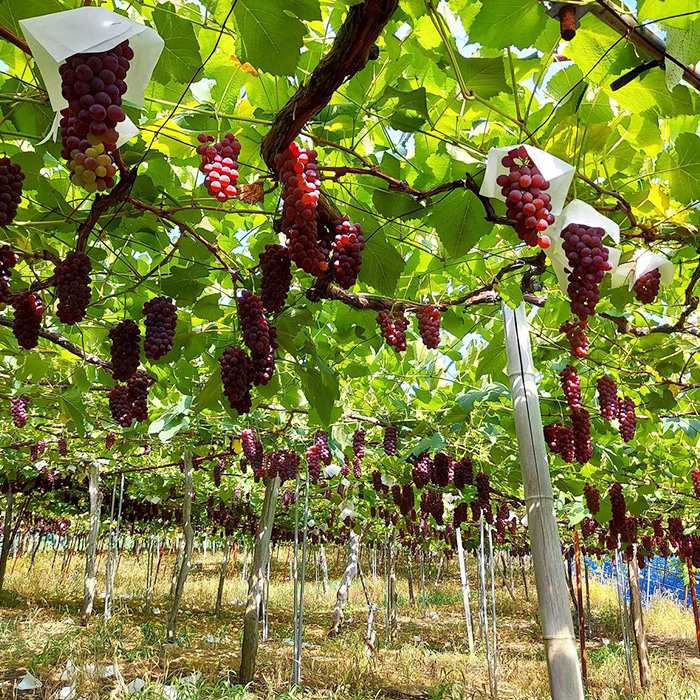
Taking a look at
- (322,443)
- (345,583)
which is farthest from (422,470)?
(345,583)

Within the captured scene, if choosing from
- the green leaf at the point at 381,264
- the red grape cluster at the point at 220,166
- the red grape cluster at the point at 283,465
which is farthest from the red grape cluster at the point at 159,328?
the red grape cluster at the point at 283,465

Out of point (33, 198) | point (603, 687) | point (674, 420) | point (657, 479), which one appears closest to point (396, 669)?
point (603, 687)

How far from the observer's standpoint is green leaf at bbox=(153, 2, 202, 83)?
137 centimetres

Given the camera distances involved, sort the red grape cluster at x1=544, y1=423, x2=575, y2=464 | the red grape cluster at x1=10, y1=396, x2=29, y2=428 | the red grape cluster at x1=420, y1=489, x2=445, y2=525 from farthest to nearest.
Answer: the red grape cluster at x1=420, y1=489, x2=445, y2=525 → the red grape cluster at x1=10, y1=396, x2=29, y2=428 → the red grape cluster at x1=544, y1=423, x2=575, y2=464

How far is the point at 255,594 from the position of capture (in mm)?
6957

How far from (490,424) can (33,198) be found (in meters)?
3.96

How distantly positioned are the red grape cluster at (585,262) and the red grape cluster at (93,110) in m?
0.98

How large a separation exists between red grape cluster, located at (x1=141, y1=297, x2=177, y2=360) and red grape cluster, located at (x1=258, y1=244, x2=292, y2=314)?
62 centimetres

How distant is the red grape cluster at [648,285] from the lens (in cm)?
190

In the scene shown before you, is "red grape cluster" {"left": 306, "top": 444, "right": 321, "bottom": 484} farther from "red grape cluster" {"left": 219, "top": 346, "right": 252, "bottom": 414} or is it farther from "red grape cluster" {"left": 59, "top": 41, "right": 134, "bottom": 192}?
"red grape cluster" {"left": 59, "top": 41, "right": 134, "bottom": 192}

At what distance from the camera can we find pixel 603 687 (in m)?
9.55

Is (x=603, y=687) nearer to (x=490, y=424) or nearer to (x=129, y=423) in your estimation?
(x=490, y=424)

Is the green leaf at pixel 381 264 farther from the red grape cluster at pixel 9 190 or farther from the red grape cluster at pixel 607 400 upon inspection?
the red grape cluster at pixel 607 400

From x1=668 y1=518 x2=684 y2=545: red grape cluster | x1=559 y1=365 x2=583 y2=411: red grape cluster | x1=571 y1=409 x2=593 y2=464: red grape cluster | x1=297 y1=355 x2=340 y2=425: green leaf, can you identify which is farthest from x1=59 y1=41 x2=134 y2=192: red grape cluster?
x1=668 y1=518 x2=684 y2=545: red grape cluster
